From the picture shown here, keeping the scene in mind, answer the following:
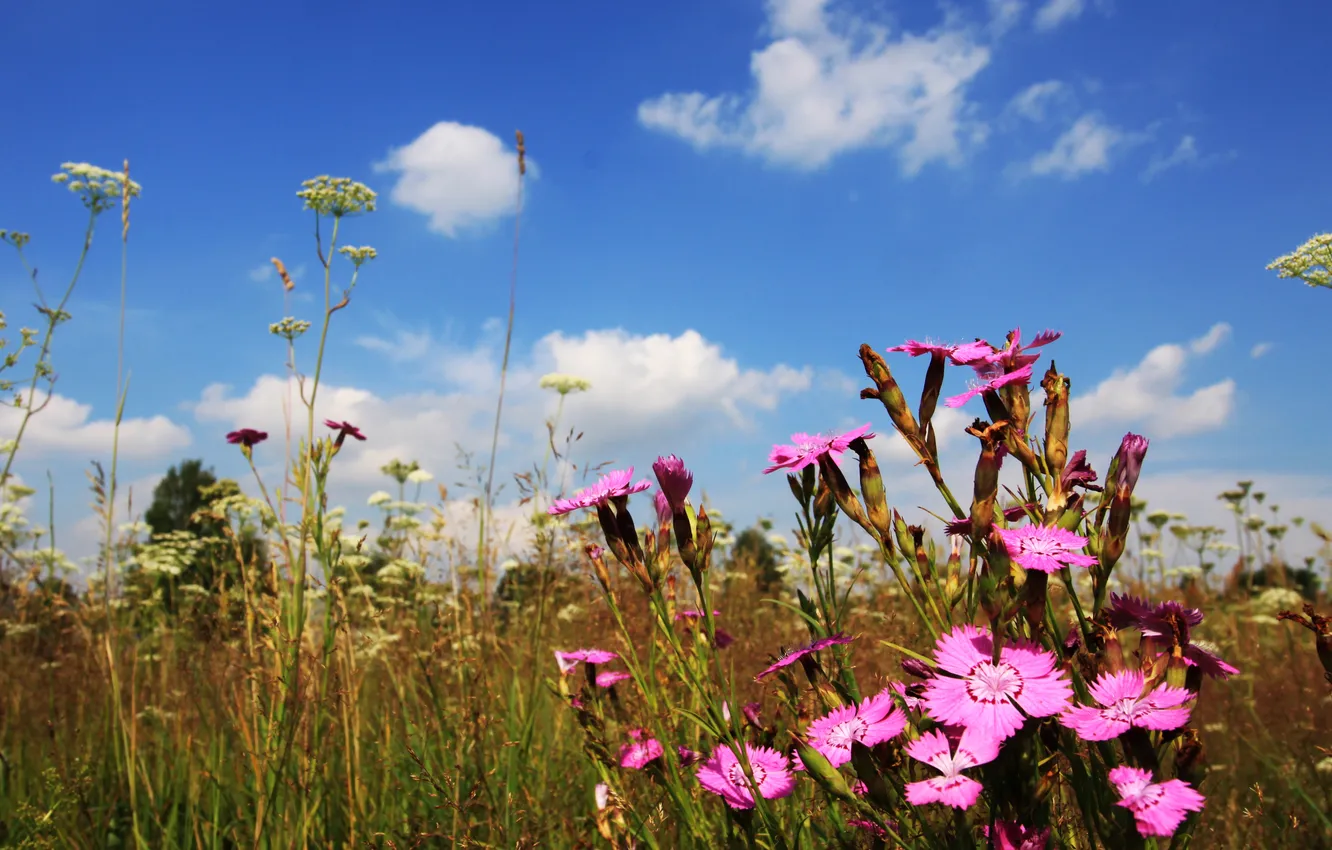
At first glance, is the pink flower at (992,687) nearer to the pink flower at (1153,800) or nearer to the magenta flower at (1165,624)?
the pink flower at (1153,800)

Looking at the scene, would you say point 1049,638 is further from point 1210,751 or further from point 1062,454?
point 1210,751

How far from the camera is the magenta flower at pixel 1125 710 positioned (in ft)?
3.31

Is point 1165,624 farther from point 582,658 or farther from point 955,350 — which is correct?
point 582,658

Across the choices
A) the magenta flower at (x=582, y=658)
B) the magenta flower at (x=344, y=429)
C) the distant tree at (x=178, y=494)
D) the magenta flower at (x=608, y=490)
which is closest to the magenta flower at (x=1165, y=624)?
the magenta flower at (x=608, y=490)

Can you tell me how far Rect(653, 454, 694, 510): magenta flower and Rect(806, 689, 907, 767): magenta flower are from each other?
43 cm

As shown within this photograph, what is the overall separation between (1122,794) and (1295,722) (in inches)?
147

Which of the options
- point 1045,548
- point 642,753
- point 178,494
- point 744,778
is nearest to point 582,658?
point 642,753

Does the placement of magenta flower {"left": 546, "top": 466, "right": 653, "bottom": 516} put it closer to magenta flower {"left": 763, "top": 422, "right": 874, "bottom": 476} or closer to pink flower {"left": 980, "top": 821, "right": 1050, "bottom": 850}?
magenta flower {"left": 763, "top": 422, "right": 874, "bottom": 476}

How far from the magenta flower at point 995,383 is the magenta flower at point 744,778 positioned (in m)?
0.69

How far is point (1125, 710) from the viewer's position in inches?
41.2

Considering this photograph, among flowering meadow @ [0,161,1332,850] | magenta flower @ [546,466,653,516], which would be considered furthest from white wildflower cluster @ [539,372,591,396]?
magenta flower @ [546,466,653,516]

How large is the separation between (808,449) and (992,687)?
50 centimetres

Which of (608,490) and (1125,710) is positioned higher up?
(608,490)

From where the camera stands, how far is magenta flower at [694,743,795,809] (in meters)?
1.37
